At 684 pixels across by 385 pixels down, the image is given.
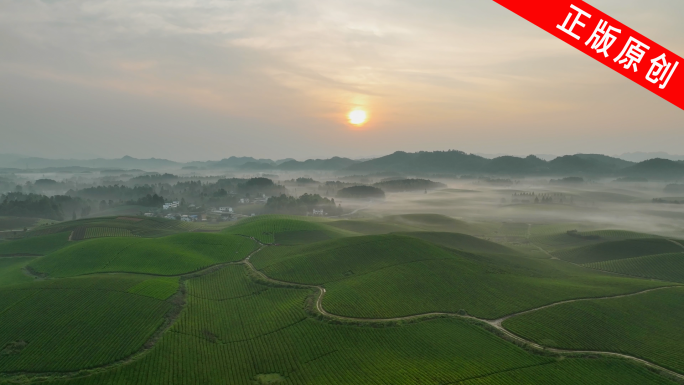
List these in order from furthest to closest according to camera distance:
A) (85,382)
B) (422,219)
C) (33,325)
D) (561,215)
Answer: (561,215) < (422,219) < (33,325) < (85,382)

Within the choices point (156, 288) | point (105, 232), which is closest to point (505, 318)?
point (156, 288)

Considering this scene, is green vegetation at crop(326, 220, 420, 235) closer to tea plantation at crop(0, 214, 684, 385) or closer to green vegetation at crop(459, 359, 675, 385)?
tea plantation at crop(0, 214, 684, 385)

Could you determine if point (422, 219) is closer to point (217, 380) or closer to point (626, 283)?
point (626, 283)

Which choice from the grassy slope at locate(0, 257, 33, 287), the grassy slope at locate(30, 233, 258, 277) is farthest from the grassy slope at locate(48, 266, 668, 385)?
the grassy slope at locate(0, 257, 33, 287)

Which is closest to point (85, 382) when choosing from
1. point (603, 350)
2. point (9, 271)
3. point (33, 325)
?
point (33, 325)

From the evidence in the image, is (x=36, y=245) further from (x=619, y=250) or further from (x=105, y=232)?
(x=619, y=250)
